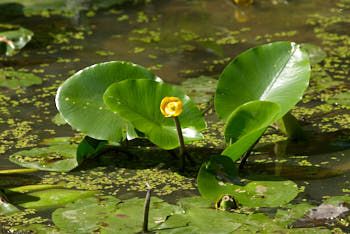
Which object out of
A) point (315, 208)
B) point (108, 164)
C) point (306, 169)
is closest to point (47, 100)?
point (108, 164)

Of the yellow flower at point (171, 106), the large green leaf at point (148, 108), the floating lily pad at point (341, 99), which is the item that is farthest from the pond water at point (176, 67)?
the yellow flower at point (171, 106)

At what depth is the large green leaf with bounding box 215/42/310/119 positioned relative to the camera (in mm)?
1997

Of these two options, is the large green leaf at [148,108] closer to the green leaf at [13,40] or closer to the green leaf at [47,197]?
the green leaf at [47,197]

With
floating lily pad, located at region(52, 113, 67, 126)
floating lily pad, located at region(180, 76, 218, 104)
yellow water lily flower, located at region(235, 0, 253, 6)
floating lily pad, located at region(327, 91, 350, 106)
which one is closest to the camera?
floating lily pad, located at region(52, 113, 67, 126)

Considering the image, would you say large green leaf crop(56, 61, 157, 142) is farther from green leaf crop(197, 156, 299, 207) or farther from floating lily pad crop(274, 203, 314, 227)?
floating lily pad crop(274, 203, 314, 227)

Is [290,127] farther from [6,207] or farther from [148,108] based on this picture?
[6,207]

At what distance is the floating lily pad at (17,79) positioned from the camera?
2.83 metres

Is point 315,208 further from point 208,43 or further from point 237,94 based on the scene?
point 208,43

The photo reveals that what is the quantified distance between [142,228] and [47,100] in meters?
1.17

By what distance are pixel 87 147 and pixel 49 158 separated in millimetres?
141

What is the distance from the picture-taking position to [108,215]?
174 cm

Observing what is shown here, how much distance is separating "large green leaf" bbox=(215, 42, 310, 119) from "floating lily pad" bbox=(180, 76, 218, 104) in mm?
601

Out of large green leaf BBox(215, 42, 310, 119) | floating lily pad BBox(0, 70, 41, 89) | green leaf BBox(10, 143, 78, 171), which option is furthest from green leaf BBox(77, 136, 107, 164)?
floating lily pad BBox(0, 70, 41, 89)

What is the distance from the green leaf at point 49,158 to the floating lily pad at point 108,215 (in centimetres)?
23
